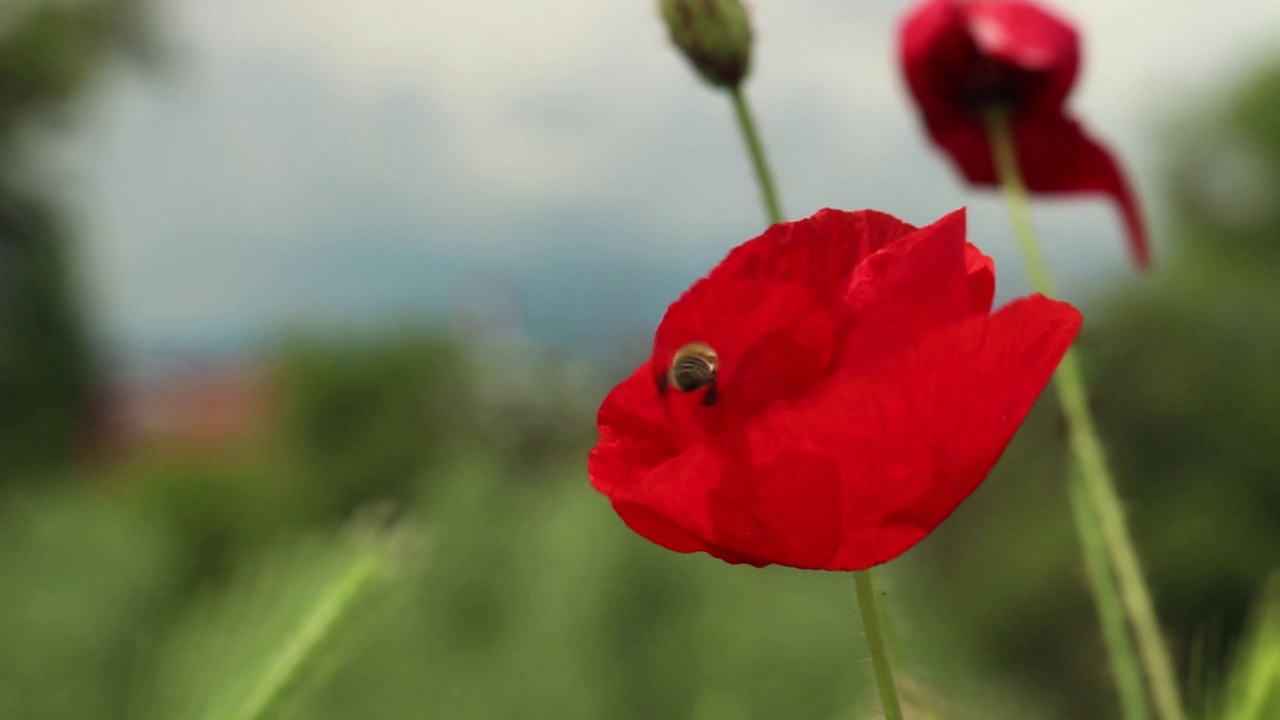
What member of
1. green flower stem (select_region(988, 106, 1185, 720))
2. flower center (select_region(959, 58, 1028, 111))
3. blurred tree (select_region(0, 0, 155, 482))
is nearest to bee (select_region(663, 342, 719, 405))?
green flower stem (select_region(988, 106, 1185, 720))

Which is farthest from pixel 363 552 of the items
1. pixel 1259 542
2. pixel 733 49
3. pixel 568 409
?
pixel 1259 542

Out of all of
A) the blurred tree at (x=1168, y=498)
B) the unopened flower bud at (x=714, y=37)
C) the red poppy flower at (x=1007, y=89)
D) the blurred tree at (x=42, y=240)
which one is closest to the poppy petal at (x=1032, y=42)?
the red poppy flower at (x=1007, y=89)

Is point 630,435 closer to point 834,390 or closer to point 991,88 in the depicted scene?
point 834,390

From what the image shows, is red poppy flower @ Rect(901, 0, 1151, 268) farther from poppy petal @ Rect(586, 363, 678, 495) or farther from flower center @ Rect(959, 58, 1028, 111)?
poppy petal @ Rect(586, 363, 678, 495)

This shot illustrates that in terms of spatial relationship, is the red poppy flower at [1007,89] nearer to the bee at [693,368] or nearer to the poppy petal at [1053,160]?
the poppy petal at [1053,160]

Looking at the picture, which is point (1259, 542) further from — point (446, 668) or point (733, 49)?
point (733, 49)
